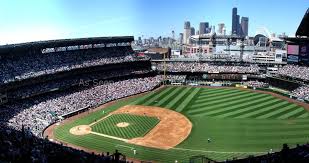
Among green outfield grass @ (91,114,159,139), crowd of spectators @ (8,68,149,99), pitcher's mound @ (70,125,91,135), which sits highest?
crowd of spectators @ (8,68,149,99)

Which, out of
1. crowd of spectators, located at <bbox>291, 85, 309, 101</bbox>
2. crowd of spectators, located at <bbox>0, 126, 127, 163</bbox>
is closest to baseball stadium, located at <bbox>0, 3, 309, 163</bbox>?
crowd of spectators, located at <bbox>0, 126, 127, 163</bbox>

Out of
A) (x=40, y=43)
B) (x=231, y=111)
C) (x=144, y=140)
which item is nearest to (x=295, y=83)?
(x=231, y=111)

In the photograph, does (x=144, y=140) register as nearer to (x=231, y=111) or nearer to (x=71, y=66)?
(x=231, y=111)

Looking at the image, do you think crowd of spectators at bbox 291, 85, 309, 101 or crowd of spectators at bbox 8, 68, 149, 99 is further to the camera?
crowd of spectators at bbox 291, 85, 309, 101

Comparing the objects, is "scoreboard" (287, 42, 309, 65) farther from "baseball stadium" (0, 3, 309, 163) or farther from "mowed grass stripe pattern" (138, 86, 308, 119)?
"mowed grass stripe pattern" (138, 86, 308, 119)

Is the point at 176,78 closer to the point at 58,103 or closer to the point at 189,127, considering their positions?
the point at 58,103

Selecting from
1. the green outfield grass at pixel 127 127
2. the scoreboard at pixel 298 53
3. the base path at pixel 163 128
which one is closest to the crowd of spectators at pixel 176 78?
the scoreboard at pixel 298 53

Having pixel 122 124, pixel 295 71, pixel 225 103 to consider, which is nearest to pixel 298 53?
pixel 295 71
